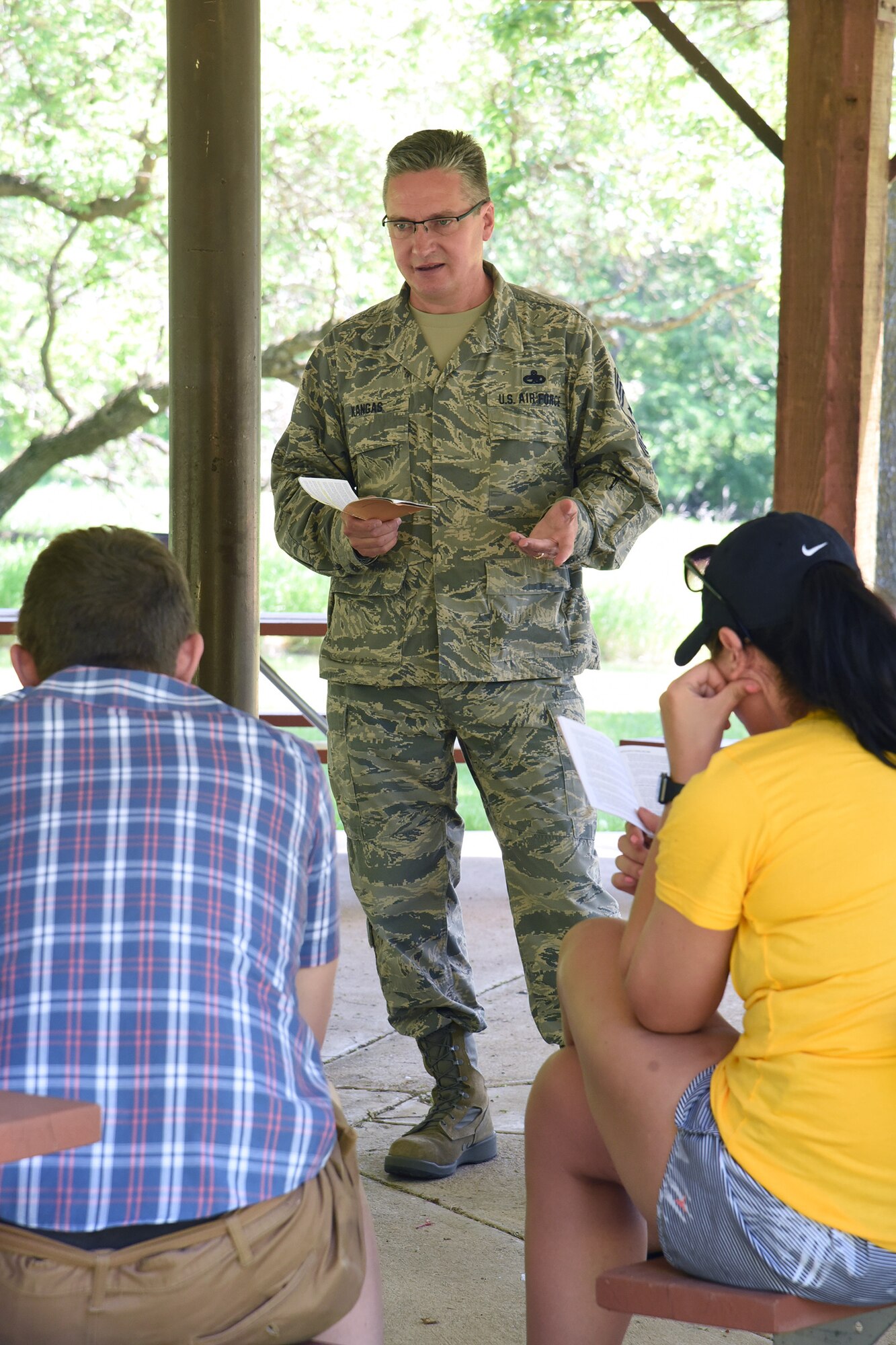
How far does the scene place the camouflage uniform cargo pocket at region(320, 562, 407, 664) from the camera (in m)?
2.91

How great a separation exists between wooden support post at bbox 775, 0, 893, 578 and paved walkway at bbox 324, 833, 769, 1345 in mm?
1528

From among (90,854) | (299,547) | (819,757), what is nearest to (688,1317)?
(819,757)

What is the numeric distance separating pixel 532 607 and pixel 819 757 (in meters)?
1.37

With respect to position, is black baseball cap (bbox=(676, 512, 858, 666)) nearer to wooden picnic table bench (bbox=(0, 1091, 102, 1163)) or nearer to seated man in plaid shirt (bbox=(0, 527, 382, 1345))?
seated man in plaid shirt (bbox=(0, 527, 382, 1345))

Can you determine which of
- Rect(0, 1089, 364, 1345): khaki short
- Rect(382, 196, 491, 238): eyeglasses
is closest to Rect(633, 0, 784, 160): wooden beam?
Rect(382, 196, 491, 238): eyeglasses

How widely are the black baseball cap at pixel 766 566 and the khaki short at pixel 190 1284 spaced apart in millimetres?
801

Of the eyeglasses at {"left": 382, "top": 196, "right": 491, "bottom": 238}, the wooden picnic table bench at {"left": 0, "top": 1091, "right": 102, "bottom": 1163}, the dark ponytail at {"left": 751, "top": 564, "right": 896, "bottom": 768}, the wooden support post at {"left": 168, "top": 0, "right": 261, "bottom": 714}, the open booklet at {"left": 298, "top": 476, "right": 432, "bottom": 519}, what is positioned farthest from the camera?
the wooden support post at {"left": 168, "top": 0, "right": 261, "bottom": 714}

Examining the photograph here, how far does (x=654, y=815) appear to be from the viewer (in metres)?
2.01

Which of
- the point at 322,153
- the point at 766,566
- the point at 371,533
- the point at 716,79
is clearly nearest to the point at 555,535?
the point at 371,533

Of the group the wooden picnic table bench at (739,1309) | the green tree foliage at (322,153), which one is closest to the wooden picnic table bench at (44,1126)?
the wooden picnic table bench at (739,1309)

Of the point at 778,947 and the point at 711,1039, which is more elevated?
the point at 778,947

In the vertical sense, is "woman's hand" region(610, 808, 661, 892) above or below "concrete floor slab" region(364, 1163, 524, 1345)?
above

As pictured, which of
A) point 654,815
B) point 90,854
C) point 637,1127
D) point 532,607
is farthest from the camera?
point 532,607

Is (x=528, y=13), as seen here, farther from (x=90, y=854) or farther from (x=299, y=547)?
(x=90, y=854)
